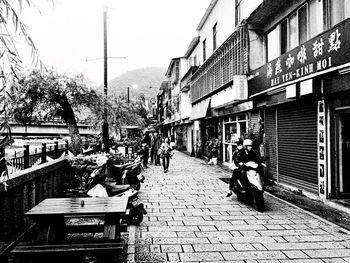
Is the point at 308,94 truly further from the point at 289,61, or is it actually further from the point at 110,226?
the point at 110,226

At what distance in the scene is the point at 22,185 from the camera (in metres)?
5.53

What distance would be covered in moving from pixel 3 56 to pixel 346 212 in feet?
25.4

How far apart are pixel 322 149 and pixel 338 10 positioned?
3.42 m

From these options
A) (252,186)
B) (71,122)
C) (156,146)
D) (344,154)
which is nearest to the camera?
(252,186)

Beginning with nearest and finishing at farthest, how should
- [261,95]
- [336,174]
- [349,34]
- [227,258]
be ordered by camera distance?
[227,258], [349,34], [336,174], [261,95]

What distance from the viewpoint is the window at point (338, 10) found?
25.5 feet

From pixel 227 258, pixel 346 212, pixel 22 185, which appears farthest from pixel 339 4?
pixel 22 185

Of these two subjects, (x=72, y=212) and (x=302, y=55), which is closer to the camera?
(x=72, y=212)

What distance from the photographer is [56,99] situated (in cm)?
1279

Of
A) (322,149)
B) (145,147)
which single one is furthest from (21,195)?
(145,147)

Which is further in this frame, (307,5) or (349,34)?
(307,5)

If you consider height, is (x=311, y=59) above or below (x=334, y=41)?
below

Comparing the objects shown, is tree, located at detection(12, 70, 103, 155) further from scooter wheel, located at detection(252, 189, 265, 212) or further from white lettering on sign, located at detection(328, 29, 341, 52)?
white lettering on sign, located at detection(328, 29, 341, 52)

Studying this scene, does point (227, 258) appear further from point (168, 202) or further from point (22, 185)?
point (168, 202)
